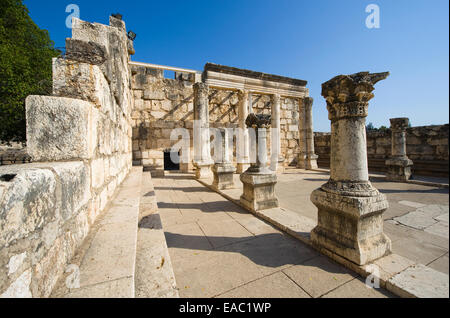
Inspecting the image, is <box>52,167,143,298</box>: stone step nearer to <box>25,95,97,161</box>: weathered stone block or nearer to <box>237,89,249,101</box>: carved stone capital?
<box>25,95,97,161</box>: weathered stone block

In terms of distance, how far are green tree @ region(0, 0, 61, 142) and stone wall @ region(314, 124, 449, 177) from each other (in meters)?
11.3

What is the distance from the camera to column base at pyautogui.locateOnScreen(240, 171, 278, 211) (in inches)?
136

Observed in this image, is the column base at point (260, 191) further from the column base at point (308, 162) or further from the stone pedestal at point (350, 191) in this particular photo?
the column base at point (308, 162)

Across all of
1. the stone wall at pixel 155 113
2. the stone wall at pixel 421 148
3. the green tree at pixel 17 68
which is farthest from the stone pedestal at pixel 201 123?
the stone wall at pixel 421 148

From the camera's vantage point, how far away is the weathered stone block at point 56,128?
1456mm

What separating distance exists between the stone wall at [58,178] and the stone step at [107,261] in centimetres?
8

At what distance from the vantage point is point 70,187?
133cm

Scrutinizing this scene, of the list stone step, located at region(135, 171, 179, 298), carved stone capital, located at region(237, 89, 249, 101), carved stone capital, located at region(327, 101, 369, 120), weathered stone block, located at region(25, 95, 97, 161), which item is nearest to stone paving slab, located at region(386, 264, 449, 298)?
carved stone capital, located at region(327, 101, 369, 120)

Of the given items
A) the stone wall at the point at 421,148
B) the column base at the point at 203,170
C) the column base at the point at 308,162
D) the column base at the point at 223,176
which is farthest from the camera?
the column base at the point at 308,162

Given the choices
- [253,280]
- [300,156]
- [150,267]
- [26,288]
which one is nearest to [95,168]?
[150,267]

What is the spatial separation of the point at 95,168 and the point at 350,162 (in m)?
2.72

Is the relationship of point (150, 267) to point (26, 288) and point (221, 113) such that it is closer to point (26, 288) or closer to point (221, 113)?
point (26, 288)

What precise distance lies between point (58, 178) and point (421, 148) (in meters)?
10.7

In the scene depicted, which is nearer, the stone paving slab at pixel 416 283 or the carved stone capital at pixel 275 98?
the stone paving slab at pixel 416 283
